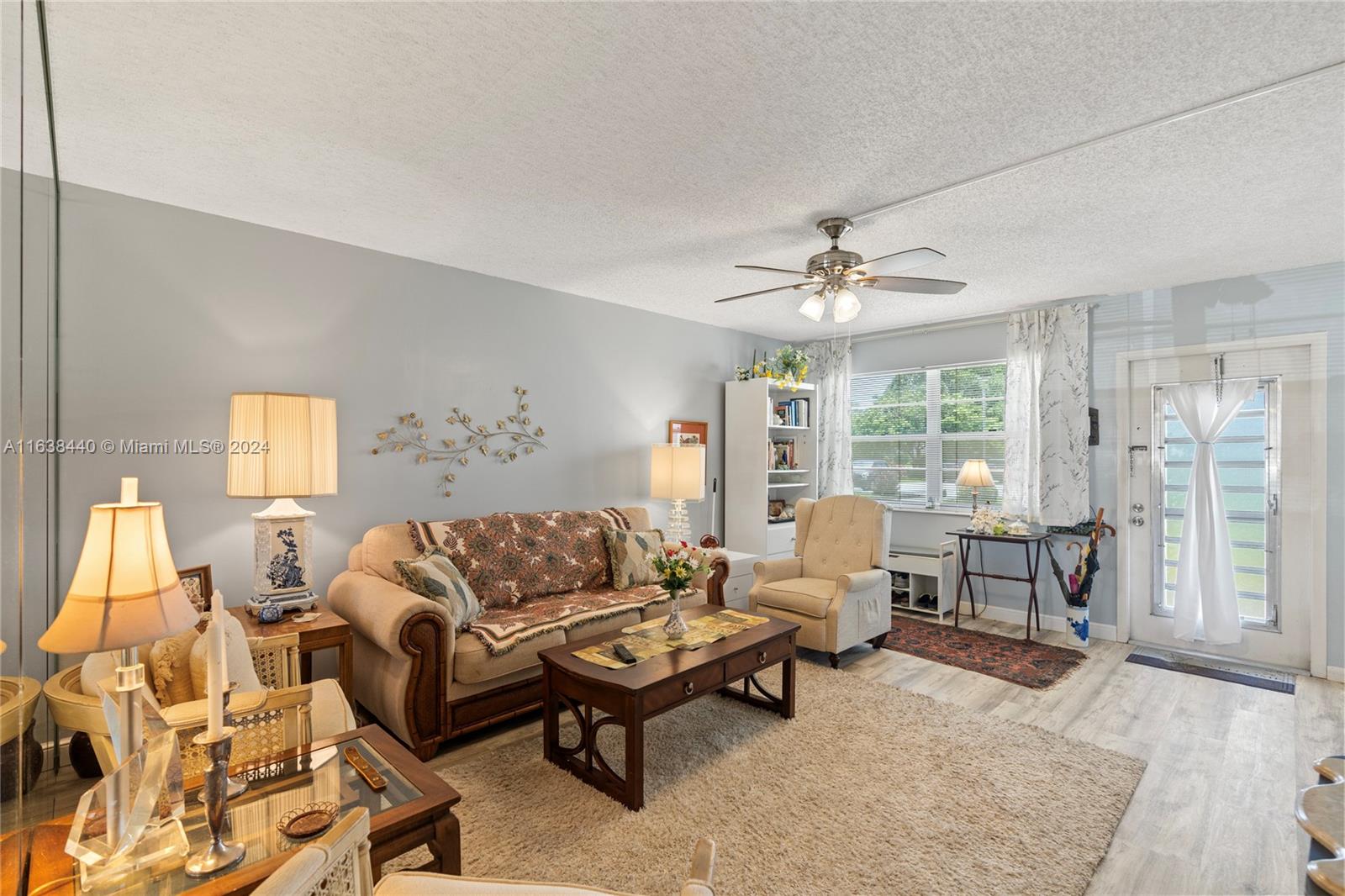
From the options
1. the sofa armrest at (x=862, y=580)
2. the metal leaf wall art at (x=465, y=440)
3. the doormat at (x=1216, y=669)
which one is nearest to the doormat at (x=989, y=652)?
the doormat at (x=1216, y=669)

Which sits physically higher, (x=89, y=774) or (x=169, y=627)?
(x=169, y=627)

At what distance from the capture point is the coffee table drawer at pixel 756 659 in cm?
284

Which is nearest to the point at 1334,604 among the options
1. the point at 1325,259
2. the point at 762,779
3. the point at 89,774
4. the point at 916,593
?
the point at 1325,259

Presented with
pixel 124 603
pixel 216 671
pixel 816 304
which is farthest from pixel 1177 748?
pixel 124 603

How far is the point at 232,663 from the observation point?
2.03 metres

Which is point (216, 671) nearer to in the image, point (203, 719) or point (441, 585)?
point (203, 719)

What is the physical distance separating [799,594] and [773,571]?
Answer: 0.36 meters

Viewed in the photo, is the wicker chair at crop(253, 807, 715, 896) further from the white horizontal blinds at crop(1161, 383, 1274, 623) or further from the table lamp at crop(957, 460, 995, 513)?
the white horizontal blinds at crop(1161, 383, 1274, 623)

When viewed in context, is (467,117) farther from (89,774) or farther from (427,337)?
(89,774)

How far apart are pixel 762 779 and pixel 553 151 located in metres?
2.68

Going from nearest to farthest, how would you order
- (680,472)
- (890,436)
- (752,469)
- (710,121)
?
(710,121) → (680,472) → (752,469) → (890,436)

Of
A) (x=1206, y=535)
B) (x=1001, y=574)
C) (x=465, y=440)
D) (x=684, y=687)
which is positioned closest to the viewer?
(x=684, y=687)

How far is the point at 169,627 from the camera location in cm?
144

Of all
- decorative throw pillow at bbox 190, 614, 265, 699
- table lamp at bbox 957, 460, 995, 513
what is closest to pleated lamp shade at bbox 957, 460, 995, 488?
table lamp at bbox 957, 460, 995, 513
